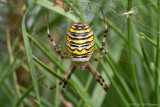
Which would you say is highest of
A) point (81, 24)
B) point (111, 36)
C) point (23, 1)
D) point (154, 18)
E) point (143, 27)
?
point (23, 1)

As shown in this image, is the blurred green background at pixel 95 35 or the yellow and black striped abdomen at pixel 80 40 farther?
the yellow and black striped abdomen at pixel 80 40

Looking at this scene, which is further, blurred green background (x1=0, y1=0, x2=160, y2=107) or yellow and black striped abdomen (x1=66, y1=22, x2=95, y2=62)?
yellow and black striped abdomen (x1=66, y1=22, x2=95, y2=62)

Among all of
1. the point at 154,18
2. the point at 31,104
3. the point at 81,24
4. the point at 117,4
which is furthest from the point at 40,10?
the point at 31,104

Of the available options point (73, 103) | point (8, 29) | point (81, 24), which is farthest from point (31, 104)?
point (81, 24)

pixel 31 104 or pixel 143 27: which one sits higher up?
pixel 143 27

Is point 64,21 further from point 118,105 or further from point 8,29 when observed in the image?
point 118,105

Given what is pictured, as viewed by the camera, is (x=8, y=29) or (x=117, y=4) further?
(x=8, y=29)

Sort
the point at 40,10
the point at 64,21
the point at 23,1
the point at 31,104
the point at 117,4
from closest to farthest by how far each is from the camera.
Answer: the point at 23,1 → the point at 117,4 → the point at 40,10 → the point at 64,21 → the point at 31,104

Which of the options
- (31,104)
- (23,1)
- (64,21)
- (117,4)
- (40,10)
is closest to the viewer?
(23,1)
